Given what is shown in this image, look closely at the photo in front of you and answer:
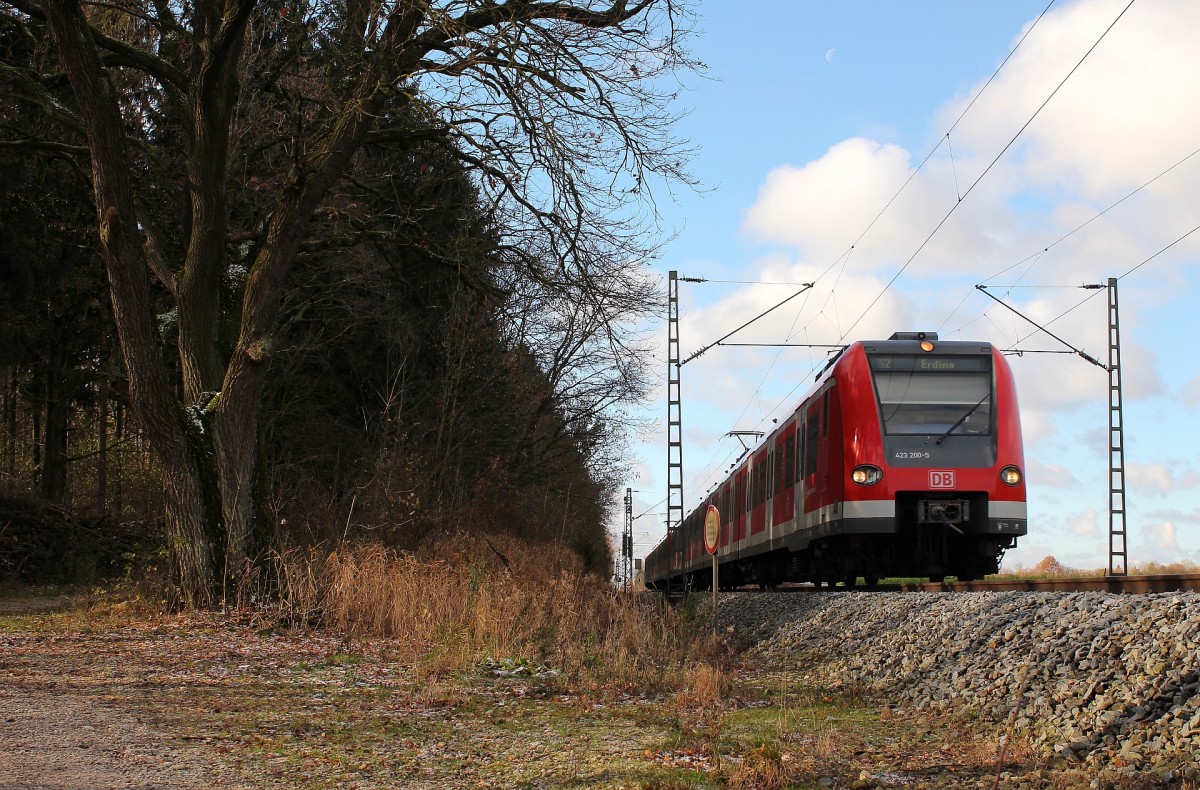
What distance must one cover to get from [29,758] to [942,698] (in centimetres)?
586

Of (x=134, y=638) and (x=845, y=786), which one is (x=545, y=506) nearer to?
(x=134, y=638)

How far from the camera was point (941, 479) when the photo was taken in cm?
1434

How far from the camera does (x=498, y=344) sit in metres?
26.3

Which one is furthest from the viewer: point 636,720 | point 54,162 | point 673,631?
point 54,162

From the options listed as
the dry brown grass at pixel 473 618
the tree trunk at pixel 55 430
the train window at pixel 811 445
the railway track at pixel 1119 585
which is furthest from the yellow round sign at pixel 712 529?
the tree trunk at pixel 55 430

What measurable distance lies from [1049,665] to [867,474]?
700 centimetres

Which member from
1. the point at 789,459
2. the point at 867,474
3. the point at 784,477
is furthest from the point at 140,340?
the point at 784,477

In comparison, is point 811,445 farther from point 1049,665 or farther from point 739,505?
point 1049,665

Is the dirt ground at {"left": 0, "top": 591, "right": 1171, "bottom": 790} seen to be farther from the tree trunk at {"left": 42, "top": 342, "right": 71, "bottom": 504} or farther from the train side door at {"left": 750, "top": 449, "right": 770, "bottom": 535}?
the tree trunk at {"left": 42, "top": 342, "right": 71, "bottom": 504}

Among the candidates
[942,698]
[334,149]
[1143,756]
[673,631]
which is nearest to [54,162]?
[334,149]

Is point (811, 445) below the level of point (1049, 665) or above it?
above

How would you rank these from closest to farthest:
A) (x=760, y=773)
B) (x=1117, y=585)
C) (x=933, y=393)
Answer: (x=760, y=773), (x=1117, y=585), (x=933, y=393)

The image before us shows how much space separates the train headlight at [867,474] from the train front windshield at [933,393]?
0.53 m

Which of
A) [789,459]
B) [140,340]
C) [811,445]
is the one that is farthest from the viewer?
[789,459]
